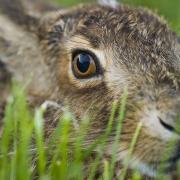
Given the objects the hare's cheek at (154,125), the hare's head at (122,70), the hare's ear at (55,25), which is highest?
the hare's ear at (55,25)

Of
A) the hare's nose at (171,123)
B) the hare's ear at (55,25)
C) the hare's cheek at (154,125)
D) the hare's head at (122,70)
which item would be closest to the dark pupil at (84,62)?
the hare's head at (122,70)

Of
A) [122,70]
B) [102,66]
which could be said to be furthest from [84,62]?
[122,70]

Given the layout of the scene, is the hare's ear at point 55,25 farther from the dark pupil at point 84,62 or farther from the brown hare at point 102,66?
the dark pupil at point 84,62

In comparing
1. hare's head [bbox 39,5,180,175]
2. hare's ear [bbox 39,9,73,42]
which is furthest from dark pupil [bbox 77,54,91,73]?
hare's ear [bbox 39,9,73,42]

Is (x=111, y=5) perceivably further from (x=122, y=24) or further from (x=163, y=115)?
(x=163, y=115)

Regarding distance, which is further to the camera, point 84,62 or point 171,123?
point 84,62

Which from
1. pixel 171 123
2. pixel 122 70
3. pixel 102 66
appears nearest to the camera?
pixel 171 123

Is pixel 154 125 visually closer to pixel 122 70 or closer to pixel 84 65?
pixel 122 70
